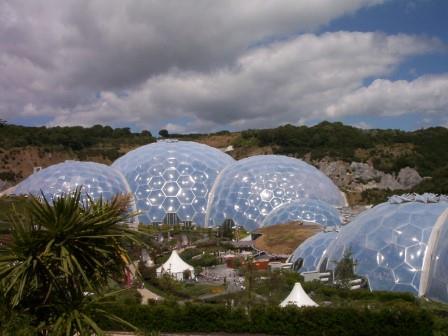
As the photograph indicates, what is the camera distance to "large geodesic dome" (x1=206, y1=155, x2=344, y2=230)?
106 ft

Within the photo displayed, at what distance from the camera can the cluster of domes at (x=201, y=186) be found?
32594 mm

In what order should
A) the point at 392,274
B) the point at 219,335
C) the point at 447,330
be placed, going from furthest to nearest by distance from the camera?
the point at 392,274 → the point at 219,335 → the point at 447,330

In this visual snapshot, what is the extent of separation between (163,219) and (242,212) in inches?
205

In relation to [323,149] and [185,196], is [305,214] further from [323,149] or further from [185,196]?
[323,149]

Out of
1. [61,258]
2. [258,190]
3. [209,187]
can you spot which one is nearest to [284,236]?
[258,190]

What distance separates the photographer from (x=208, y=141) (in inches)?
3393

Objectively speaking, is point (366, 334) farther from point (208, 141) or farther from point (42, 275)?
point (208, 141)

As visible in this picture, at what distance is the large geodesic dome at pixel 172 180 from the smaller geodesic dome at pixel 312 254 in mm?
13027

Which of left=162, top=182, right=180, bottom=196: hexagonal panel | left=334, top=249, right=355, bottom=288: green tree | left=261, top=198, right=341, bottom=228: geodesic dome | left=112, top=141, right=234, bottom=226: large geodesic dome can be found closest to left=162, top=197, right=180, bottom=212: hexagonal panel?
Answer: left=112, top=141, right=234, bottom=226: large geodesic dome

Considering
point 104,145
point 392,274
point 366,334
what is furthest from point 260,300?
point 104,145

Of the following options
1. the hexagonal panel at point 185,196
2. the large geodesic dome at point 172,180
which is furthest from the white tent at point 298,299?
the hexagonal panel at point 185,196

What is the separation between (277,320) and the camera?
13.2 m

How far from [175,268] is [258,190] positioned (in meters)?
12.4

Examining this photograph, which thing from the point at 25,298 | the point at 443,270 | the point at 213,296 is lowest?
the point at 213,296
